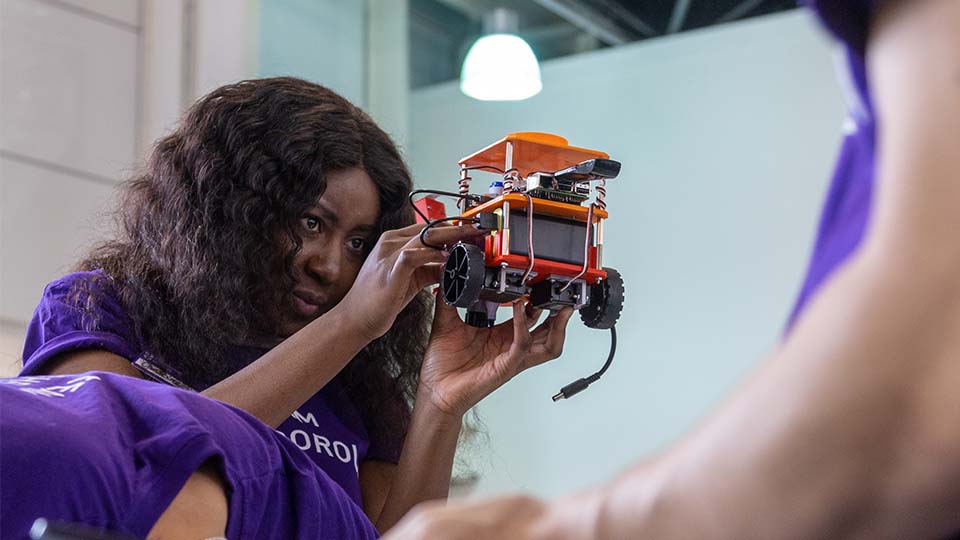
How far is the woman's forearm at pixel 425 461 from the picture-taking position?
1.43m

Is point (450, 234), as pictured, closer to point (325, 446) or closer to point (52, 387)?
point (325, 446)

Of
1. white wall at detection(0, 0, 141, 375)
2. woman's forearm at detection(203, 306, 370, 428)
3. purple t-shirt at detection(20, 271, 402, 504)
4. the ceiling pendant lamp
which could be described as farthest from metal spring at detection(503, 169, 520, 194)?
the ceiling pendant lamp

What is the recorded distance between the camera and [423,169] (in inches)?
163

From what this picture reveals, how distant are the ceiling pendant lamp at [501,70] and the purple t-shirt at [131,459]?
9.66ft

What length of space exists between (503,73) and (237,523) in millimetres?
3051

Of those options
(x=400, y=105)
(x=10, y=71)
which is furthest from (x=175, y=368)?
(x=400, y=105)

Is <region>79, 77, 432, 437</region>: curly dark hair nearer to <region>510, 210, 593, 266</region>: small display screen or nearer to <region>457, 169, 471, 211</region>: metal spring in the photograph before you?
<region>457, 169, 471, 211</region>: metal spring

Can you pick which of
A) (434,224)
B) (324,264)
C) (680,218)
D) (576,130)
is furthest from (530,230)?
(576,130)

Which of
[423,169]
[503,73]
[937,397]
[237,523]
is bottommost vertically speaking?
[237,523]

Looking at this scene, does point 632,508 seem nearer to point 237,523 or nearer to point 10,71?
point 237,523

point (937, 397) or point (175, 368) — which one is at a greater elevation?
point (937, 397)

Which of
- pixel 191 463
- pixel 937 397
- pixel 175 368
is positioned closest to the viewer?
pixel 937 397

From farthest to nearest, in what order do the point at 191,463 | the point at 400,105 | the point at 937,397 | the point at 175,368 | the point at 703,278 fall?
the point at 400,105 → the point at 703,278 → the point at 175,368 → the point at 191,463 → the point at 937,397

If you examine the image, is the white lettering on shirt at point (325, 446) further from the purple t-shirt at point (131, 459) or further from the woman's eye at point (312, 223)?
the purple t-shirt at point (131, 459)
